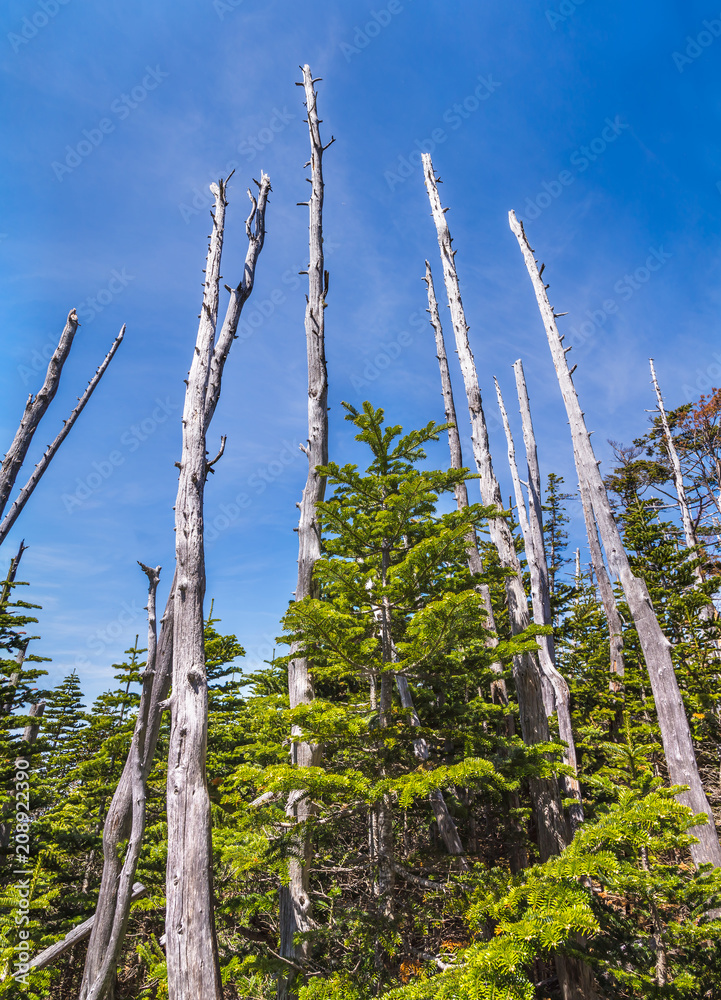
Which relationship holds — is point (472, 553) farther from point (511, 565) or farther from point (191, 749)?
point (191, 749)

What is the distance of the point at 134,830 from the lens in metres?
4.98

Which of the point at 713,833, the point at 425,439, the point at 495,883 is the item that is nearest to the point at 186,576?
the point at 425,439

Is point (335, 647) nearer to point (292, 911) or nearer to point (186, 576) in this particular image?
point (186, 576)

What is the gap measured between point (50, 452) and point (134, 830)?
857cm

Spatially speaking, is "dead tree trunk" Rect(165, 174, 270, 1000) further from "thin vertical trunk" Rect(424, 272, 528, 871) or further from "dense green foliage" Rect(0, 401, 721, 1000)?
→ "thin vertical trunk" Rect(424, 272, 528, 871)

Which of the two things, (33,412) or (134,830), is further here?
(33,412)

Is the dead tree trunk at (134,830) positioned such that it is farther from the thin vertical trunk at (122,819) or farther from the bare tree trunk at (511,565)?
the bare tree trunk at (511,565)

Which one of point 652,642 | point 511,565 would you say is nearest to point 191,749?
point 511,565

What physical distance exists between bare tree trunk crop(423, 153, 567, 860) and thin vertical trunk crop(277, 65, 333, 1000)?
8.84ft

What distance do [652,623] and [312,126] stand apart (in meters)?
11.3

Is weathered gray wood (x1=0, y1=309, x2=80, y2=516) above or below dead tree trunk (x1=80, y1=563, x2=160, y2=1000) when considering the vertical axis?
above

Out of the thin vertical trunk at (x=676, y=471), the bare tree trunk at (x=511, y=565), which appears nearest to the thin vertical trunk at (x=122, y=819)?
the bare tree trunk at (x=511, y=565)

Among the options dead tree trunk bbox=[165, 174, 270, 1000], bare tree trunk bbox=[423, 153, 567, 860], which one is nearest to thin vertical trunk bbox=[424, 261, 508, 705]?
bare tree trunk bbox=[423, 153, 567, 860]

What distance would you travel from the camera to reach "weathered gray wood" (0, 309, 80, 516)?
9.57 m
